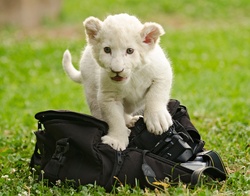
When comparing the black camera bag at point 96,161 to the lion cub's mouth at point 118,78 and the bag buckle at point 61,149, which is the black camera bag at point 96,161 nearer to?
the bag buckle at point 61,149

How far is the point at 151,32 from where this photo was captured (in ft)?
15.8

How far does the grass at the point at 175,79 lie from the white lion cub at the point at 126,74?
0.70 m

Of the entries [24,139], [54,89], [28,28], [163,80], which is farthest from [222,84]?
[28,28]

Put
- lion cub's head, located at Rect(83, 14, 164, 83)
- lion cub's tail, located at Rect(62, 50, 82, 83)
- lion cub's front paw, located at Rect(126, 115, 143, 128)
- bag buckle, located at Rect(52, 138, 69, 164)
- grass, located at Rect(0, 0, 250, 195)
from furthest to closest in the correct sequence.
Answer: lion cub's tail, located at Rect(62, 50, 82, 83), lion cub's front paw, located at Rect(126, 115, 143, 128), grass, located at Rect(0, 0, 250, 195), bag buckle, located at Rect(52, 138, 69, 164), lion cub's head, located at Rect(83, 14, 164, 83)

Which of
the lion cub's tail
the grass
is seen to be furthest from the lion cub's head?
the lion cub's tail

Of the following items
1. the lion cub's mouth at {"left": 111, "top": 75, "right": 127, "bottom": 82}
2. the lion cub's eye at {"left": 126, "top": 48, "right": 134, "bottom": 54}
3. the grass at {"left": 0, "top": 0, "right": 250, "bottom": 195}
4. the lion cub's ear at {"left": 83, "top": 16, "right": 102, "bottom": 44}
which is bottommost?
the grass at {"left": 0, "top": 0, "right": 250, "bottom": 195}

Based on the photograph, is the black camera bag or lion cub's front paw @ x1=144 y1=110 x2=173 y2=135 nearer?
the black camera bag

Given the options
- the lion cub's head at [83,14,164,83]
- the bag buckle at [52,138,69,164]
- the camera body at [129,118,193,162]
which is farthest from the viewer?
the camera body at [129,118,193,162]

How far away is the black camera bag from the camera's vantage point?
458 cm

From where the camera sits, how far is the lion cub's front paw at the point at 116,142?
4850mm

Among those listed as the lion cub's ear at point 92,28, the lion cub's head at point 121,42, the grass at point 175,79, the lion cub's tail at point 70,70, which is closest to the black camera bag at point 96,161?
the grass at point 175,79

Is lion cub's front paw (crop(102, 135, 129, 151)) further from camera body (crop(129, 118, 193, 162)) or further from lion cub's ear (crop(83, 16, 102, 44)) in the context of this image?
lion cub's ear (crop(83, 16, 102, 44))

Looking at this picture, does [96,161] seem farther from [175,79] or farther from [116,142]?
[175,79]

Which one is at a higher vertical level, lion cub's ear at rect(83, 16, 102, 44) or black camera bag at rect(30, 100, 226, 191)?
lion cub's ear at rect(83, 16, 102, 44)
